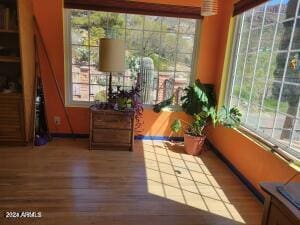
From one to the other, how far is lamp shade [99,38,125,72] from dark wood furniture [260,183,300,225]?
2318mm

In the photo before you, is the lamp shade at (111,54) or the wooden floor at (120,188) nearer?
the wooden floor at (120,188)

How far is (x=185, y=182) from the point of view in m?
2.67

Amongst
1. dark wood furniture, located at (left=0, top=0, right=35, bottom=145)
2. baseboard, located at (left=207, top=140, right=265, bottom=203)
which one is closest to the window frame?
baseboard, located at (left=207, top=140, right=265, bottom=203)

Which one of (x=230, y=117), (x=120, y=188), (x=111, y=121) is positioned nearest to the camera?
(x=120, y=188)

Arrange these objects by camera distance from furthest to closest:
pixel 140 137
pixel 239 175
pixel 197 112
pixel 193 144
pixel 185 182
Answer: pixel 140 137 → pixel 197 112 → pixel 193 144 → pixel 239 175 → pixel 185 182

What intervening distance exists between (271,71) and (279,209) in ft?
5.55

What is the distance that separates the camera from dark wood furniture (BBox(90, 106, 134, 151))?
3.25 meters

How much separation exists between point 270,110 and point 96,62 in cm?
240

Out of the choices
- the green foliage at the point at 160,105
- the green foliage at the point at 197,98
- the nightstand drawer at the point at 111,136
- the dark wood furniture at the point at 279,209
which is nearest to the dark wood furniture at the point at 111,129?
the nightstand drawer at the point at 111,136

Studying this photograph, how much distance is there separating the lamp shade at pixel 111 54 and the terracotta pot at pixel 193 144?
1.34 meters

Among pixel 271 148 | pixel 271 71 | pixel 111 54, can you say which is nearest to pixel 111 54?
pixel 111 54

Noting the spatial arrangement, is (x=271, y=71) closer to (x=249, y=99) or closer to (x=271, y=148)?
(x=249, y=99)

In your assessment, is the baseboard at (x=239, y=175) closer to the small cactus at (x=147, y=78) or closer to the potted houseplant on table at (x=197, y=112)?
the potted houseplant on table at (x=197, y=112)

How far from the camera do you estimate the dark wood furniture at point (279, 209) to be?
3.40ft
